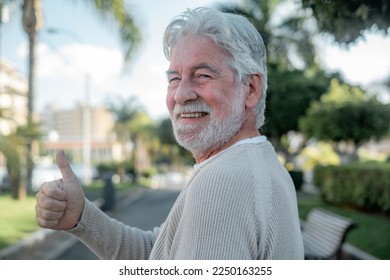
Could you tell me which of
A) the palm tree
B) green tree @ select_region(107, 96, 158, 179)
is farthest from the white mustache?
green tree @ select_region(107, 96, 158, 179)

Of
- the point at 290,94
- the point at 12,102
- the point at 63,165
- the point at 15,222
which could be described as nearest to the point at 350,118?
the point at 290,94

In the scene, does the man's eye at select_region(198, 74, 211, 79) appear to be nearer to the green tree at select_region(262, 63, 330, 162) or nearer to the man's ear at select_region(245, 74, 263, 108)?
the man's ear at select_region(245, 74, 263, 108)

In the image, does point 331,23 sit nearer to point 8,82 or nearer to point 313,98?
point 8,82

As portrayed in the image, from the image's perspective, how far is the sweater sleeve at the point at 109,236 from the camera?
50.4 inches

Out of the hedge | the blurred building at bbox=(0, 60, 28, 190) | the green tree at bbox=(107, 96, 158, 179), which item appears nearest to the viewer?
the blurred building at bbox=(0, 60, 28, 190)

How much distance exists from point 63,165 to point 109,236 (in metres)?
0.25

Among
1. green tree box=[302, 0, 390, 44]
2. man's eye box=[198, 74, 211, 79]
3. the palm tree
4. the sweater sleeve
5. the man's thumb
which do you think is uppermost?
the palm tree

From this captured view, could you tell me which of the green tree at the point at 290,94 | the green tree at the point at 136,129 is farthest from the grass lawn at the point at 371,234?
the green tree at the point at 136,129

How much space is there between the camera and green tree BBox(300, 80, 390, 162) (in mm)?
9805

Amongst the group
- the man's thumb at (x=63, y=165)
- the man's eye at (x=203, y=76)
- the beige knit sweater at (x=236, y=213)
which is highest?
the man's eye at (x=203, y=76)

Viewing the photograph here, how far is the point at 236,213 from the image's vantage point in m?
0.99

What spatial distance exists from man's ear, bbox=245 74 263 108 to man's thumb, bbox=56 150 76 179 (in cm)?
47

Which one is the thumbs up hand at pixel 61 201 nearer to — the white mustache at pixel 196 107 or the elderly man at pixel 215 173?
the elderly man at pixel 215 173

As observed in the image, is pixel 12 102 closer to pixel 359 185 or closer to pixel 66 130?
pixel 66 130
